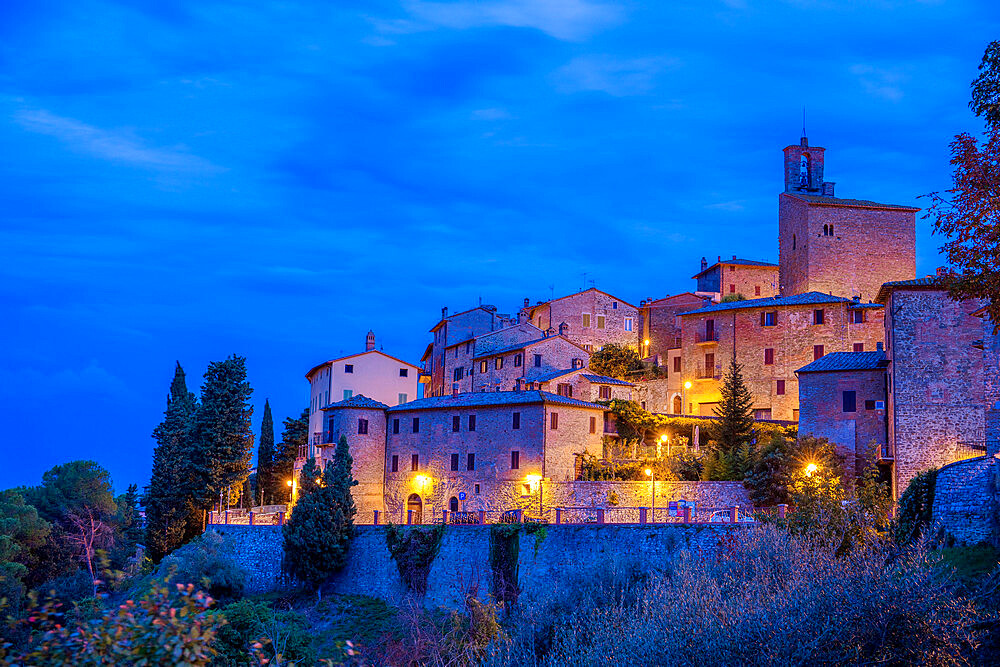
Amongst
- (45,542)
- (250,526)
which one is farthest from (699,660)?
(45,542)

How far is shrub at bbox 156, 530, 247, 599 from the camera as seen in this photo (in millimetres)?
43906

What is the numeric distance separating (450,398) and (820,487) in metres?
24.5

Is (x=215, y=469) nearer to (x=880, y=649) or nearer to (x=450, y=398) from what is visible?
(x=450, y=398)

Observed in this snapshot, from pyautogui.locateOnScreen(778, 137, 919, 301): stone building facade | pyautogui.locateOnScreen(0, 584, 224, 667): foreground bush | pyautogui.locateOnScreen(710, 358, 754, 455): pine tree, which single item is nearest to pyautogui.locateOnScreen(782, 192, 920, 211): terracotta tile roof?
pyautogui.locateOnScreen(778, 137, 919, 301): stone building facade

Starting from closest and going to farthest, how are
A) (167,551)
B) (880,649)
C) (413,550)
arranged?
(880,649), (413,550), (167,551)

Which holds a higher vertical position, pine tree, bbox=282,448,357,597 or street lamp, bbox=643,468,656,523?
street lamp, bbox=643,468,656,523

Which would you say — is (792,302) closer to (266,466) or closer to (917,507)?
(917,507)

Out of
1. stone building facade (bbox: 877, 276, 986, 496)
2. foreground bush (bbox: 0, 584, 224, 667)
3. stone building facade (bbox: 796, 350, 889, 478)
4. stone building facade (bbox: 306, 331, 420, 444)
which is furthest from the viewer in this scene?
stone building facade (bbox: 306, 331, 420, 444)

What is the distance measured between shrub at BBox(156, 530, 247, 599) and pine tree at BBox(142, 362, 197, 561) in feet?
27.9

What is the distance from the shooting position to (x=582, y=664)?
16.7 m

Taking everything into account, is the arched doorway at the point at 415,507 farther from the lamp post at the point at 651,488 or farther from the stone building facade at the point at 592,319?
the stone building facade at the point at 592,319

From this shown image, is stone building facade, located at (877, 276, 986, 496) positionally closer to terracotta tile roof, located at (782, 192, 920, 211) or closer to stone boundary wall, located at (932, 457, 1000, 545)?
stone boundary wall, located at (932, 457, 1000, 545)

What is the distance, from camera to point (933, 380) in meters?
38.4

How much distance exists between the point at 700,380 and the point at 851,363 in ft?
60.2
